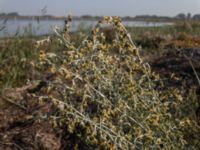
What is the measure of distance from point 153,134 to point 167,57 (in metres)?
3.71

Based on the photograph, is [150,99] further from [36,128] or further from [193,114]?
[36,128]

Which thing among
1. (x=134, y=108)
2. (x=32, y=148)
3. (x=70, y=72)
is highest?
(x=70, y=72)

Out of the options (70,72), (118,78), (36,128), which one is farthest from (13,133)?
(70,72)

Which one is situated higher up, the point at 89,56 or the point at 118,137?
the point at 89,56

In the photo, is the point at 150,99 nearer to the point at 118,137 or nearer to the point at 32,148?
the point at 118,137

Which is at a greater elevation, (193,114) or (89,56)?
(89,56)

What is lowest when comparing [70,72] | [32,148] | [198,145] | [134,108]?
[32,148]

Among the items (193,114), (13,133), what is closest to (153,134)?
(193,114)

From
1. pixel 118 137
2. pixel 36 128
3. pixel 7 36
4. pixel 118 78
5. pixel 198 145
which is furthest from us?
pixel 7 36

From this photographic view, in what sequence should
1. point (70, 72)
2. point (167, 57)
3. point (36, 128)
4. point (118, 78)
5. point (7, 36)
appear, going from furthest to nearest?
point (7, 36) → point (167, 57) → point (36, 128) → point (118, 78) → point (70, 72)

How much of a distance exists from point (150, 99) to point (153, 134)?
0.28 meters

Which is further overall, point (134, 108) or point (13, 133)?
point (13, 133)

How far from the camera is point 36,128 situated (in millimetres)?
4758

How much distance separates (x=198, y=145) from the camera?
12.6 feet
